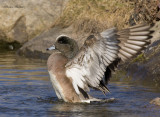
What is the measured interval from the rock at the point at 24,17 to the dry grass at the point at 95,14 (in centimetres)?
62

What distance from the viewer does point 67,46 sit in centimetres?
623

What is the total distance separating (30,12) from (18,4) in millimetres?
418

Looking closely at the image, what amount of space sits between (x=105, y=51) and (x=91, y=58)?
7.7 inches

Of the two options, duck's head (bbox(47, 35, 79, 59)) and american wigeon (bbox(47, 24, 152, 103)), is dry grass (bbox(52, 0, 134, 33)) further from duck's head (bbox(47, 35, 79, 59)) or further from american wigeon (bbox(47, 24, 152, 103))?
american wigeon (bbox(47, 24, 152, 103))

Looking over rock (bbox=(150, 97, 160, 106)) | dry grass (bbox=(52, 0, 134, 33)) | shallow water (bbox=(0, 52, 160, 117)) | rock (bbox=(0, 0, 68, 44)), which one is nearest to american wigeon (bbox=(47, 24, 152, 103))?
shallow water (bbox=(0, 52, 160, 117))

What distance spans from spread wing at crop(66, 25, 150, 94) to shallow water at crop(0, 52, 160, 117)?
1.54ft

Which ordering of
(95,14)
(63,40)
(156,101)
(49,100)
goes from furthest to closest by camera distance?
(95,14)
(49,100)
(63,40)
(156,101)

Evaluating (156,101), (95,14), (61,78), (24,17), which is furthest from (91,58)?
(24,17)

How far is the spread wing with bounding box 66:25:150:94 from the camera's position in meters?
5.55

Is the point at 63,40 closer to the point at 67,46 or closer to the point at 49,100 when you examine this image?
the point at 67,46

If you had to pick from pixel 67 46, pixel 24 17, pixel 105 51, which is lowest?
pixel 24 17

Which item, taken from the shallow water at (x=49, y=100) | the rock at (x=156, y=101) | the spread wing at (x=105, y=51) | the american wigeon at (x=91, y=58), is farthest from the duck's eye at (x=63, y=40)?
the rock at (x=156, y=101)

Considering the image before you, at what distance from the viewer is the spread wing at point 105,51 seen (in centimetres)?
555

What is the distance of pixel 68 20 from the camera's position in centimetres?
1127
